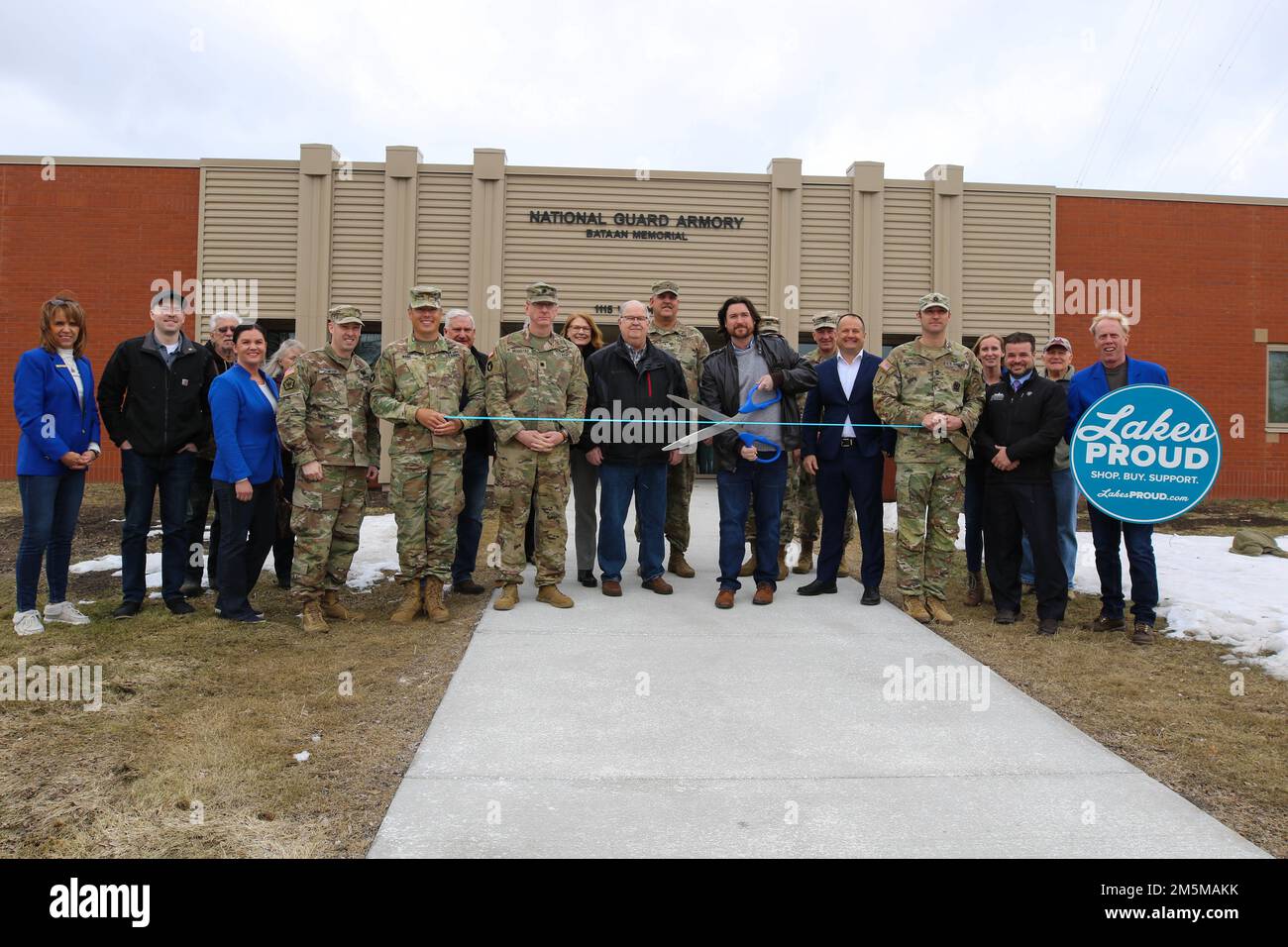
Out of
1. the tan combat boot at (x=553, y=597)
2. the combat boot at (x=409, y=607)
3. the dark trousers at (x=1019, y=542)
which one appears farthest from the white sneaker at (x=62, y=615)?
the dark trousers at (x=1019, y=542)

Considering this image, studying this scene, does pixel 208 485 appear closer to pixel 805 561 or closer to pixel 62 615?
pixel 62 615

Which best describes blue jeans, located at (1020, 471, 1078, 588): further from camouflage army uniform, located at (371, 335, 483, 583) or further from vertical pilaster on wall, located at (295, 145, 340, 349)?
vertical pilaster on wall, located at (295, 145, 340, 349)

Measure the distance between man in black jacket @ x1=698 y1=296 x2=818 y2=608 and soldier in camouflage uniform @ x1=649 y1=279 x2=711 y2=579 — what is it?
557mm

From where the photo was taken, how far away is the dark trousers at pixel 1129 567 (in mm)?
5301

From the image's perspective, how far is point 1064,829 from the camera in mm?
2801

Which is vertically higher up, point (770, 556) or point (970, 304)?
point (970, 304)

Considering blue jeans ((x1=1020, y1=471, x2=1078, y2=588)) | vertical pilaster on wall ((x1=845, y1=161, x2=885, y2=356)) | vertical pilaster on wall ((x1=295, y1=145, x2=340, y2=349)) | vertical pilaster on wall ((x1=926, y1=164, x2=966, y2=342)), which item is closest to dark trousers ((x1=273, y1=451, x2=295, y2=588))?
blue jeans ((x1=1020, y1=471, x2=1078, y2=588))

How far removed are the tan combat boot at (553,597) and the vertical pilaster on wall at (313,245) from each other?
413 inches

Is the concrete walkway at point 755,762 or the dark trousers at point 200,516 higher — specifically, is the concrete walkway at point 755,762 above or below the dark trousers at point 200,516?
below

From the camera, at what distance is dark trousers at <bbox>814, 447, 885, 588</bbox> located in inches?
239

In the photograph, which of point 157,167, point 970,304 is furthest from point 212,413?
point 970,304

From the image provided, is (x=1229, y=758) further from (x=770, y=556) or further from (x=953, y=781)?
(x=770, y=556)

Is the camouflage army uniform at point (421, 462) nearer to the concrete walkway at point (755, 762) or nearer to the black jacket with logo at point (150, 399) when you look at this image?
the concrete walkway at point (755, 762)

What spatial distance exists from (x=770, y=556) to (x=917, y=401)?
4.89ft
